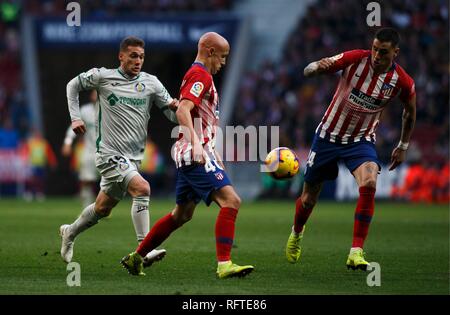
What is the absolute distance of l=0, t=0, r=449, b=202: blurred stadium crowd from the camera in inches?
1015

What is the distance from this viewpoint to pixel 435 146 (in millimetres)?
25562

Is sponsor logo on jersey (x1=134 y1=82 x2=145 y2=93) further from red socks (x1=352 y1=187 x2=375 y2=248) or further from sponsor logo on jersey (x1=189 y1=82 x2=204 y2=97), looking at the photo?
red socks (x1=352 y1=187 x2=375 y2=248)

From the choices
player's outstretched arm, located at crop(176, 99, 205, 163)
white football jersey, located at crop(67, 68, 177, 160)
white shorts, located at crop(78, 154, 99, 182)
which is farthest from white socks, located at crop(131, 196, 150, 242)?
white shorts, located at crop(78, 154, 99, 182)

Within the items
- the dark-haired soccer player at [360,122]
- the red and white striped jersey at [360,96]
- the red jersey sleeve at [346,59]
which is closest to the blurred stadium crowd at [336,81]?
the dark-haired soccer player at [360,122]

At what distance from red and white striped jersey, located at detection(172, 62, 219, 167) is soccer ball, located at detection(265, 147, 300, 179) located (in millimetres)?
898

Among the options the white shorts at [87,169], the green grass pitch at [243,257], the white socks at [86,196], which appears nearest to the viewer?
the green grass pitch at [243,257]

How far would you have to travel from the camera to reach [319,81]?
1134 inches

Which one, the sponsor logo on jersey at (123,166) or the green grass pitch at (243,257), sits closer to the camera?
the green grass pitch at (243,257)

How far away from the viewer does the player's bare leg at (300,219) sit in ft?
33.7

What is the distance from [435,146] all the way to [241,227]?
10797mm

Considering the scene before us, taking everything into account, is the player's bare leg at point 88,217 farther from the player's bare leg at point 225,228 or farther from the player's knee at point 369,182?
the player's knee at point 369,182

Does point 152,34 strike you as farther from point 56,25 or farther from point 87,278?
point 87,278

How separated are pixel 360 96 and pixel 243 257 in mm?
2377

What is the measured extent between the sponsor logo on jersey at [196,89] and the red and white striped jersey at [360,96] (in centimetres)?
177
